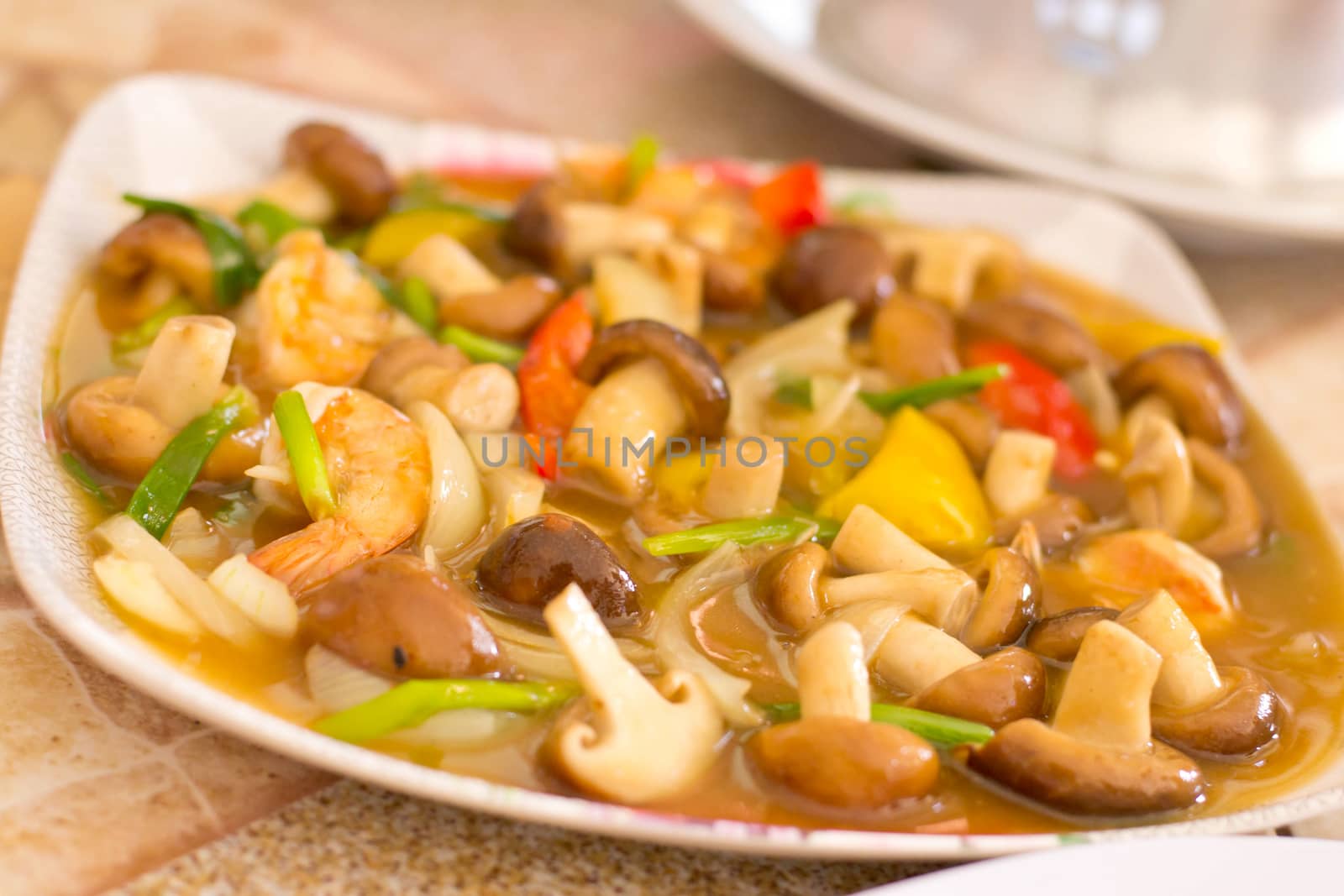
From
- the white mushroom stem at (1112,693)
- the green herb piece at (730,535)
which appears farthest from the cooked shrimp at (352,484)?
the white mushroom stem at (1112,693)

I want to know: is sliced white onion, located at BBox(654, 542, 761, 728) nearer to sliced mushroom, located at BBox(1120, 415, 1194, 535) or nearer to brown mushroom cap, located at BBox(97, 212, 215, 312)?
sliced mushroom, located at BBox(1120, 415, 1194, 535)

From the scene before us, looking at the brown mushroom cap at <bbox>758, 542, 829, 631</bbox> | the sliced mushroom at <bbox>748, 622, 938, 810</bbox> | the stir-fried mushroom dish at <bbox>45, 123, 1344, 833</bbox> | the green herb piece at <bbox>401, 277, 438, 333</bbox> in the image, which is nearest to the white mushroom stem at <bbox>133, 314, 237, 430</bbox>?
the stir-fried mushroom dish at <bbox>45, 123, 1344, 833</bbox>

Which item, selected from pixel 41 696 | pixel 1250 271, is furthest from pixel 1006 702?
pixel 1250 271

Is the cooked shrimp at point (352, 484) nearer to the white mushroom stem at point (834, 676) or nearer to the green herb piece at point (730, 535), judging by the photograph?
the green herb piece at point (730, 535)

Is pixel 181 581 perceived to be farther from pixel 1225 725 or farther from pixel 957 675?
pixel 1225 725

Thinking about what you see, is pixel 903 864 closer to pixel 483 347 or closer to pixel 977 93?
pixel 483 347

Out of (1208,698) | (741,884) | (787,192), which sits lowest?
(741,884)

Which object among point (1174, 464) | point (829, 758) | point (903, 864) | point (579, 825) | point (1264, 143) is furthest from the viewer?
point (1264, 143)
